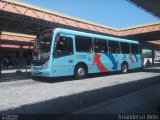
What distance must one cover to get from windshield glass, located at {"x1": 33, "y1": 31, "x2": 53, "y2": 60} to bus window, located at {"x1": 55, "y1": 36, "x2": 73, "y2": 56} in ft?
1.64

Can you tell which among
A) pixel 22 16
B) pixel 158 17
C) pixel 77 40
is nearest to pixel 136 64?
pixel 158 17

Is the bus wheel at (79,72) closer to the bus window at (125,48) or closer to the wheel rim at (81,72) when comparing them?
the wheel rim at (81,72)

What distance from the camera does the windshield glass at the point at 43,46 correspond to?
46.7 ft

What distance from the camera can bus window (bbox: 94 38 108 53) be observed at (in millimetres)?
17280

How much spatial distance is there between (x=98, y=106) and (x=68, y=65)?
7.19 meters

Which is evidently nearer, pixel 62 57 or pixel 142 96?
pixel 142 96

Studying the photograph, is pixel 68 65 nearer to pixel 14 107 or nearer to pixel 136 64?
pixel 14 107

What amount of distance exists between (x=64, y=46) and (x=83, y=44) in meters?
2.03

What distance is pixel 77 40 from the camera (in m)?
15.6

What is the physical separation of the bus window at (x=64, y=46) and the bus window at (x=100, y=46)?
9.08ft

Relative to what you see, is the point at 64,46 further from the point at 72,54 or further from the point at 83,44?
the point at 83,44

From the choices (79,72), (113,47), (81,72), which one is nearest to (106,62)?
(113,47)

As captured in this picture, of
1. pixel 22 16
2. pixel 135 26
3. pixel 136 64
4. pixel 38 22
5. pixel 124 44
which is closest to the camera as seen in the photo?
pixel 22 16

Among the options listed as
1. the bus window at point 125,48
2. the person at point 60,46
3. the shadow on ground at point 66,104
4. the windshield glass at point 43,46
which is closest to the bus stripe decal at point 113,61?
the bus window at point 125,48
